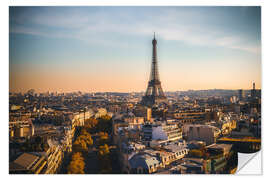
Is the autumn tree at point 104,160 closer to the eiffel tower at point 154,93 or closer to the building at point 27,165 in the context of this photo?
the building at point 27,165

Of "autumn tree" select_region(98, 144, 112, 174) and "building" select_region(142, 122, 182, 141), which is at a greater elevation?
"building" select_region(142, 122, 182, 141)

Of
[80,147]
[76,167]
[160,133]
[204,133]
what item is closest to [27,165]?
[76,167]

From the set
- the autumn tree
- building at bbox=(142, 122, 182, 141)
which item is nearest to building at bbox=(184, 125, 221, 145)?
building at bbox=(142, 122, 182, 141)

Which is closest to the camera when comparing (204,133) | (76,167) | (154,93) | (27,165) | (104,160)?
(27,165)

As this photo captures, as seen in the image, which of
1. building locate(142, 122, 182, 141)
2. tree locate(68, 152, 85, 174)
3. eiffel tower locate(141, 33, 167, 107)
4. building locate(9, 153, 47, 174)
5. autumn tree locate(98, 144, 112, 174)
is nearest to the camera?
building locate(9, 153, 47, 174)

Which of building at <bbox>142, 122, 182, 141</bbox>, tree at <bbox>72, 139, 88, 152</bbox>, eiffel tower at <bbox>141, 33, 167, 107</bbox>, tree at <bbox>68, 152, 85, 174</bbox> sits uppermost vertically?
eiffel tower at <bbox>141, 33, 167, 107</bbox>

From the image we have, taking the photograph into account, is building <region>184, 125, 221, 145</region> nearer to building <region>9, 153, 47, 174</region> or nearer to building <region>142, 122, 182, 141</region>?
building <region>142, 122, 182, 141</region>

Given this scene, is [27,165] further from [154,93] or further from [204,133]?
[154,93]

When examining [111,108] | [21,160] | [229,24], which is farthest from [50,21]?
[111,108]

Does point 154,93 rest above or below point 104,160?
above

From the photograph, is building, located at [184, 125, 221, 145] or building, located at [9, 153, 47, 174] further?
building, located at [184, 125, 221, 145]

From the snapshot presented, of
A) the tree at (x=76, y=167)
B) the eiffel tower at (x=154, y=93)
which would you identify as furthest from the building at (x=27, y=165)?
the eiffel tower at (x=154, y=93)
